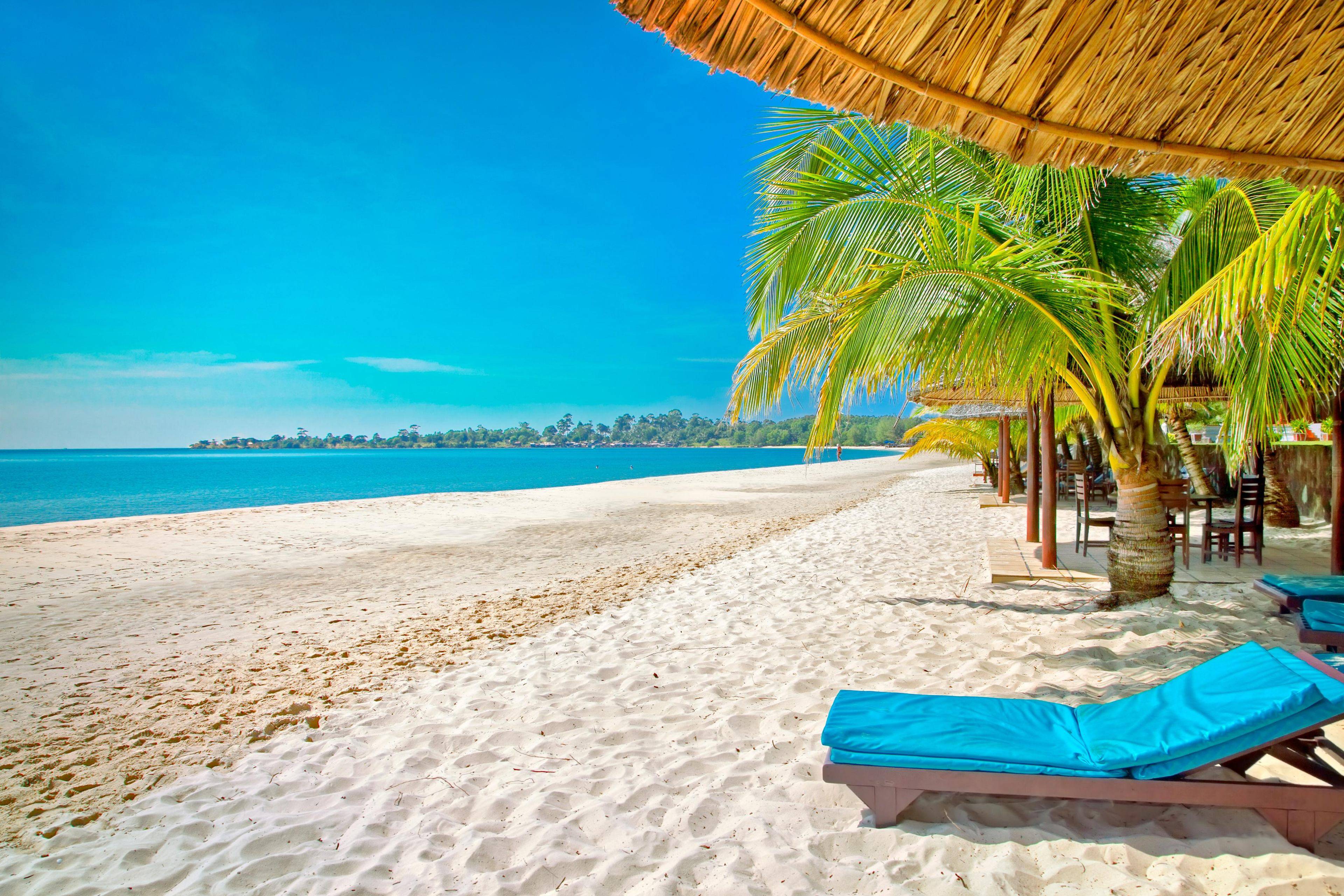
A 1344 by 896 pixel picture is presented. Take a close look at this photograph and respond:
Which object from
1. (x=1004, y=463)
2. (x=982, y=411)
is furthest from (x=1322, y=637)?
(x=1004, y=463)

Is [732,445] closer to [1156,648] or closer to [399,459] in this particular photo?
[399,459]

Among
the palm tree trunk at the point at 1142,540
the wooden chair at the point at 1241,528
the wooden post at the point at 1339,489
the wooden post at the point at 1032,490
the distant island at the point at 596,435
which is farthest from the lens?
the distant island at the point at 596,435

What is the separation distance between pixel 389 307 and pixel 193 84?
44282mm

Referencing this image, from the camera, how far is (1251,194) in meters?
4.14

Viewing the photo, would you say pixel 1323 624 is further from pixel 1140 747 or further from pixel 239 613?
pixel 239 613

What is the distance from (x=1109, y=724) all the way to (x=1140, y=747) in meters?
0.29

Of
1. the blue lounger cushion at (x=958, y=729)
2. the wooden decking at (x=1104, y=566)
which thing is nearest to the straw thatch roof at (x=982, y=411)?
the wooden decking at (x=1104, y=566)

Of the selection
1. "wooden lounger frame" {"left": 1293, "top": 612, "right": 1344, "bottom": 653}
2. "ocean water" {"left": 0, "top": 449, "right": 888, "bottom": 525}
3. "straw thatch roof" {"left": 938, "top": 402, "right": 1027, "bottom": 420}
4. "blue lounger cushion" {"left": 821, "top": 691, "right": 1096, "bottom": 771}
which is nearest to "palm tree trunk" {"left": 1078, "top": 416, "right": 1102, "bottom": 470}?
"straw thatch roof" {"left": 938, "top": 402, "right": 1027, "bottom": 420}

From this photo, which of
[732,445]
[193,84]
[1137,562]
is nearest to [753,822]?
[1137,562]

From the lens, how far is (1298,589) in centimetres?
385

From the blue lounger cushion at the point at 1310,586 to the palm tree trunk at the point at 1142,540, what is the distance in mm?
585

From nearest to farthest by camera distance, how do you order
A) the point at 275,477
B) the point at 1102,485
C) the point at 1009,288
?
the point at 1009,288
the point at 1102,485
the point at 275,477

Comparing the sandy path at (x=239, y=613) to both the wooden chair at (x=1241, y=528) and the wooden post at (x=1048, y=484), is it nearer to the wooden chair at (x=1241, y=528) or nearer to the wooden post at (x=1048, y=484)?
the wooden post at (x=1048, y=484)

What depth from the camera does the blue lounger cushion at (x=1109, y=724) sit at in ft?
6.41
